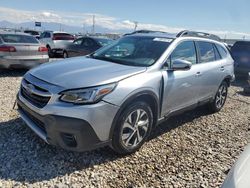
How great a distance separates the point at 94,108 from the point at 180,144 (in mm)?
1860

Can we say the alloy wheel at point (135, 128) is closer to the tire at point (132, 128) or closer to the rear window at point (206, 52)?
the tire at point (132, 128)

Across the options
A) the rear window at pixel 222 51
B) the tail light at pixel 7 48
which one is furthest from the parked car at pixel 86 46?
the rear window at pixel 222 51

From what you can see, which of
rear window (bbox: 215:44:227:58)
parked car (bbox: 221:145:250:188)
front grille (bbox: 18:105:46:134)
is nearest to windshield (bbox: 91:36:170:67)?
front grille (bbox: 18:105:46:134)

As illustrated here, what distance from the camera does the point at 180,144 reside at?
4.39m

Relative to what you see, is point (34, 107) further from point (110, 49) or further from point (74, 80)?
point (110, 49)

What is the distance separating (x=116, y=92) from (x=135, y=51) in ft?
4.66

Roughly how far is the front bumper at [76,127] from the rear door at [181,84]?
3.76 ft

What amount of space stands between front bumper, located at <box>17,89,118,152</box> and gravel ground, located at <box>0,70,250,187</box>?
1.21 ft

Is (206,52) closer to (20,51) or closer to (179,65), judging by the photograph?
(179,65)

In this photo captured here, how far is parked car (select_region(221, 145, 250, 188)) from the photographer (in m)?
1.67

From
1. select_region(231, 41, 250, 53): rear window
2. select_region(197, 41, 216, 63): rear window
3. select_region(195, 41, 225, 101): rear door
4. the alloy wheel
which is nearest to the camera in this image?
the alloy wheel

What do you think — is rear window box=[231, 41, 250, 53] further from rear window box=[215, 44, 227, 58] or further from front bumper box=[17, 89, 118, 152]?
front bumper box=[17, 89, 118, 152]

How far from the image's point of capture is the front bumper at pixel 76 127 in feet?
10.3

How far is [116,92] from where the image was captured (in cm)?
334
